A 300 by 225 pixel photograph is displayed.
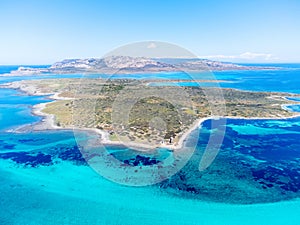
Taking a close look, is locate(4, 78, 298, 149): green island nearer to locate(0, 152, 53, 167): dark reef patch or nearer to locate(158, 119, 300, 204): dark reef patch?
locate(158, 119, 300, 204): dark reef patch

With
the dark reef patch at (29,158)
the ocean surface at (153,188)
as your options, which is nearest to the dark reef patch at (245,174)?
the ocean surface at (153,188)

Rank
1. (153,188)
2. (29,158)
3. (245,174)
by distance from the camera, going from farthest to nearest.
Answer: (29,158)
(245,174)
(153,188)

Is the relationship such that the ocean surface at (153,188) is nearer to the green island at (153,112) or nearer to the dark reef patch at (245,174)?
the dark reef patch at (245,174)

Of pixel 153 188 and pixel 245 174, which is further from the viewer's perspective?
pixel 245 174

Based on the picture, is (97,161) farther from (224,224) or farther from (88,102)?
(88,102)

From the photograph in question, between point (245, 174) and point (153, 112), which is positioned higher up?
point (153, 112)

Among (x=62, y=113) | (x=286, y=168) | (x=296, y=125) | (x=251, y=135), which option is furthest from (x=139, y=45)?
(x=296, y=125)

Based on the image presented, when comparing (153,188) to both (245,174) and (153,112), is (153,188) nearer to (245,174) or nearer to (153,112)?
(245,174)

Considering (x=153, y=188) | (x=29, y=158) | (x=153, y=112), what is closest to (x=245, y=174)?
(x=153, y=188)
